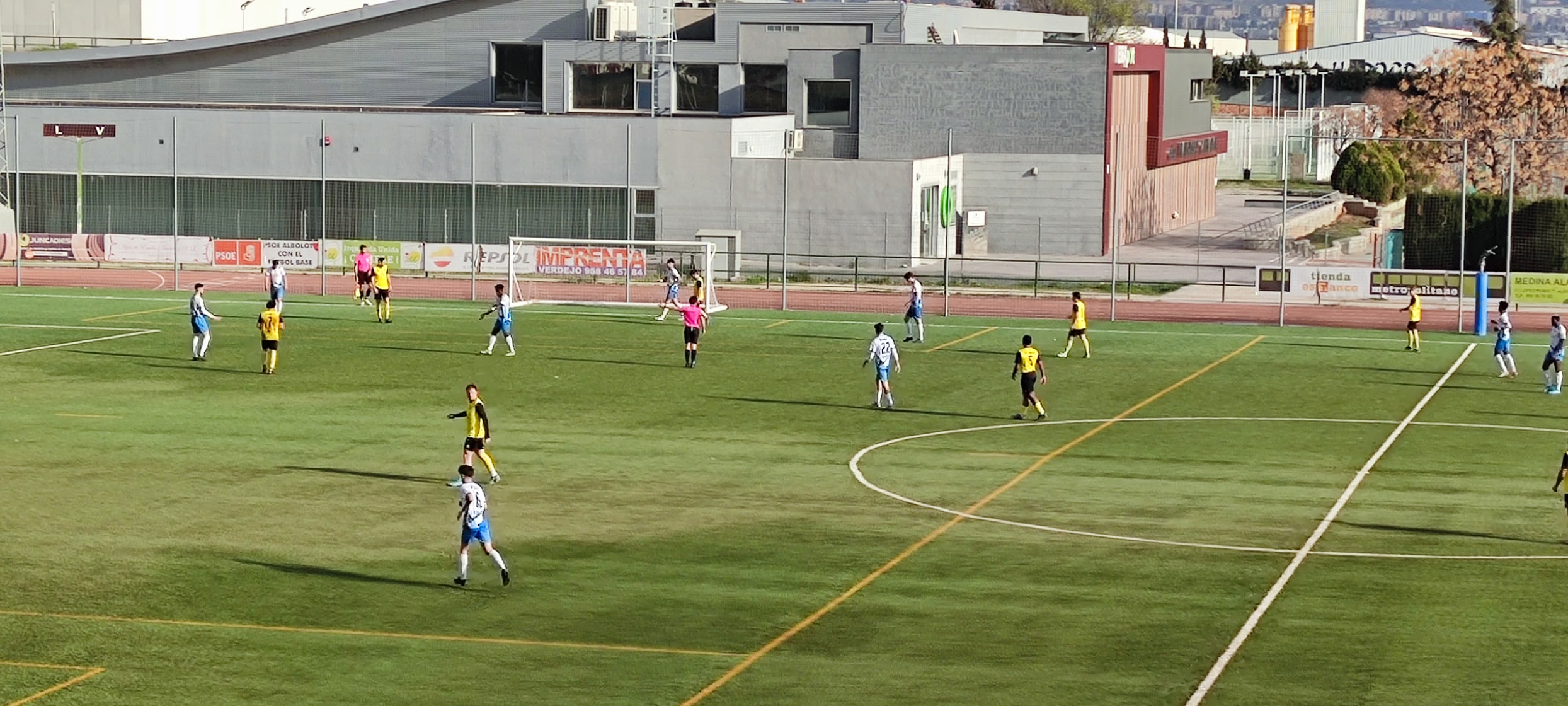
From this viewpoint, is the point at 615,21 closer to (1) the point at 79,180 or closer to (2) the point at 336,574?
(1) the point at 79,180

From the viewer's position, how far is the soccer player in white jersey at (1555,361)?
43.7 m

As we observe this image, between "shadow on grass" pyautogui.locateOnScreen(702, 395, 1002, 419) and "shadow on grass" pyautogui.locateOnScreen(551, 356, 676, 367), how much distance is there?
557 centimetres

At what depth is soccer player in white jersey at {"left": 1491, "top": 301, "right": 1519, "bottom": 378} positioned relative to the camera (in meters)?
46.9

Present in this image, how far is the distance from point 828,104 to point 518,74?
15.1m

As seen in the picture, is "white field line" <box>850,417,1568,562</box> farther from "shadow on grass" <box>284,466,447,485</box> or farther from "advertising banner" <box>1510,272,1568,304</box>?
"advertising banner" <box>1510,272,1568,304</box>

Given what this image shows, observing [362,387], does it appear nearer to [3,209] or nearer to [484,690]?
[484,690]

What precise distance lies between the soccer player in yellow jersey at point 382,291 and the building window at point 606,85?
30887 mm

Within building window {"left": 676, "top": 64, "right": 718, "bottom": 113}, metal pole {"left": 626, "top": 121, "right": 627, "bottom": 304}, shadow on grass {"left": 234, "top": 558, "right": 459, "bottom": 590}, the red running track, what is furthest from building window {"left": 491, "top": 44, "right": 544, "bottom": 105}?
shadow on grass {"left": 234, "top": 558, "right": 459, "bottom": 590}

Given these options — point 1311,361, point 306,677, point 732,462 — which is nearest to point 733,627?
point 306,677

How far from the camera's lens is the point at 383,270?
57.2 m

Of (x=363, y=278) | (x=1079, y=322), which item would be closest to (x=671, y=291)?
(x=363, y=278)

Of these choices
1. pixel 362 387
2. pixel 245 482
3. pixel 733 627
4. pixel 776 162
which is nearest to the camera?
pixel 733 627

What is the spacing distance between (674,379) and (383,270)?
14032 mm

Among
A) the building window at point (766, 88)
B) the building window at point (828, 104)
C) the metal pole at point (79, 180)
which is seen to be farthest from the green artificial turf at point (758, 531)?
the building window at point (766, 88)
